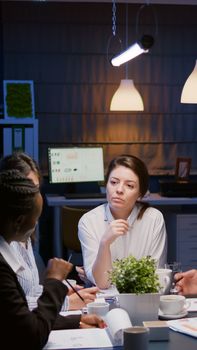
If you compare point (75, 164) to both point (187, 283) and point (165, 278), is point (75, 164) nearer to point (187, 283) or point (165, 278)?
point (187, 283)

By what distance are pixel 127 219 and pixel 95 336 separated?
1318 mm

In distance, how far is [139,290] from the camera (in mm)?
2166

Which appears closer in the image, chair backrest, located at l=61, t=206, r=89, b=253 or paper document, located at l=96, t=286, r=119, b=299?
paper document, located at l=96, t=286, r=119, b=299

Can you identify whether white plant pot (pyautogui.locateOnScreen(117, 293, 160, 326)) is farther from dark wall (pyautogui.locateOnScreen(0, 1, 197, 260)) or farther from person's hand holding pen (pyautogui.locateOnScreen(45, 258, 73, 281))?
dark wall (pyautogui.locateOnScreen(0, 1, 197, 260))

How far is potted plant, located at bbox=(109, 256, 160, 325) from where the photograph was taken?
7.05ft

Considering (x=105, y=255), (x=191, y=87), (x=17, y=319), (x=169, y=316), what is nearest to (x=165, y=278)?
(x=169, y=316)

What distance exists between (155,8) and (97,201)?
2105 mm

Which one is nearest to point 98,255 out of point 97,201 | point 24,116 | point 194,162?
point 97,201

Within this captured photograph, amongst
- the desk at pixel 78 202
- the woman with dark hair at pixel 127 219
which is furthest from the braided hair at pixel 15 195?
the desk at pixel 78 202

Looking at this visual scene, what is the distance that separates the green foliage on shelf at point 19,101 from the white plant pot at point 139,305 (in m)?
3.74

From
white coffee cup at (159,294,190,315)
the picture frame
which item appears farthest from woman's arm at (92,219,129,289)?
the picture frame

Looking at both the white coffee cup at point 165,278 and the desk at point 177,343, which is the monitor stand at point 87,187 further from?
the desk at point 177,343

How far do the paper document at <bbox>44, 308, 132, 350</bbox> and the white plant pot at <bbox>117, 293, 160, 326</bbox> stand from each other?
8 cm

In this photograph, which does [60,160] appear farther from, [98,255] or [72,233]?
[98,255]
